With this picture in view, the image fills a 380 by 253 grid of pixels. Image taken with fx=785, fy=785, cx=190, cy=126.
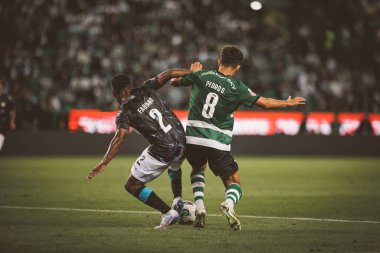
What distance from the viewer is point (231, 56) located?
9.08 metres

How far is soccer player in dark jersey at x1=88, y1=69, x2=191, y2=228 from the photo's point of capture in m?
9.15

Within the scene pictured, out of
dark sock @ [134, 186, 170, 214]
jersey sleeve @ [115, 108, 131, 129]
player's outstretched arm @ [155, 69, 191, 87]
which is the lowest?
dark sock @ [134, 186, 170, 214]

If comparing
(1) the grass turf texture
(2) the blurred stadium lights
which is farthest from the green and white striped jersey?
(2) the blurred stadium lights

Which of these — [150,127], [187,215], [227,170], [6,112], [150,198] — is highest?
[150,127]

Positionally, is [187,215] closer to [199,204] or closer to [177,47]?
[199,204]

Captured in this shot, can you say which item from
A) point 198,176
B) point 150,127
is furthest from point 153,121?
point 198,176

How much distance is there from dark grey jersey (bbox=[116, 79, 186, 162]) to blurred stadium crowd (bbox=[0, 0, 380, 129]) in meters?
16.1

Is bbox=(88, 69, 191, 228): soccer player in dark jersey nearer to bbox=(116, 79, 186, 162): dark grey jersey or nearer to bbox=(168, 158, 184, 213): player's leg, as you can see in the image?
bbox=(116, 79, 186, 162): dark grey jersey

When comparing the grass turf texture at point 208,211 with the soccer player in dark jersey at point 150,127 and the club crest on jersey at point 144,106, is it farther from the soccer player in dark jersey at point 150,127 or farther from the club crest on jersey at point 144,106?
the club crest on jersey at point 144,106

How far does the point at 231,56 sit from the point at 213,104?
59 centimetres

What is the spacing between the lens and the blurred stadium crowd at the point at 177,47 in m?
25.6

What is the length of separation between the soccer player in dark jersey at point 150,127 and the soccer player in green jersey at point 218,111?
0.18m

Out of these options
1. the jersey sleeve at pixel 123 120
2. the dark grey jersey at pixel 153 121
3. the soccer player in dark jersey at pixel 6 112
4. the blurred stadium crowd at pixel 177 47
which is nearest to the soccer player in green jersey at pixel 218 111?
the dark grey jersey at pixel 153 121

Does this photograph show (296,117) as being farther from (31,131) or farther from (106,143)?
(31,131)
